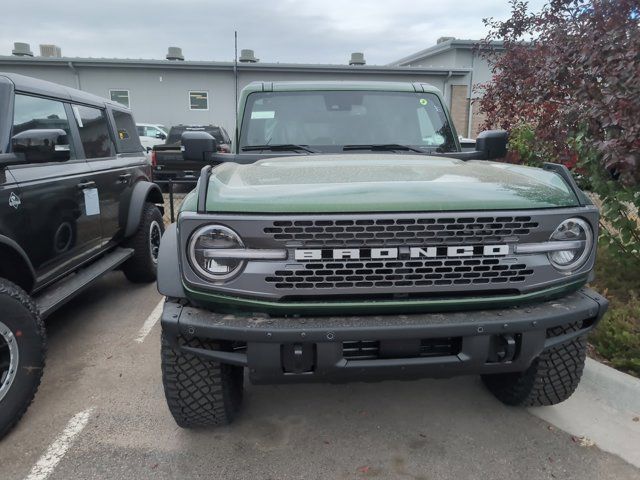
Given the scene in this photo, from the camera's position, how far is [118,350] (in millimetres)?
3908

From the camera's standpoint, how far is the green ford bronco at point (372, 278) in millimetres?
2119

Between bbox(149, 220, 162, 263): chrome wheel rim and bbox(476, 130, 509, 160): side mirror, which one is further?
bbox(149, 220, 162, 263): chrome wheel rim

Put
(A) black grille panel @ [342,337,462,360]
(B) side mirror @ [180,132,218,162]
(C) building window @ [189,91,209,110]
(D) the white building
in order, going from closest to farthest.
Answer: (A) black grille panel @ [342,337,462,360] < (B) side mirror @ [180,132,218,162] < (D) the white building < (C) building window @ [189,91,209,110]

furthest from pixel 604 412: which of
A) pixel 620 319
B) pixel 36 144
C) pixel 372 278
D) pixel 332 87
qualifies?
pixel 36 144

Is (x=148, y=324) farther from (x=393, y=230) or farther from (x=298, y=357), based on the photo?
(x=393, y=230)

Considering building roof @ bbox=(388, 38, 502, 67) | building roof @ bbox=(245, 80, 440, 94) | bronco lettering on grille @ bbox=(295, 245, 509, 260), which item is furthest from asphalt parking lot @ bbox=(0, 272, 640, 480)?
building roof @ bbox=(388, 38, 502, 67)

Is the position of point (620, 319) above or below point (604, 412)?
above

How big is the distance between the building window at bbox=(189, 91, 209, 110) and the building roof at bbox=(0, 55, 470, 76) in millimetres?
1142

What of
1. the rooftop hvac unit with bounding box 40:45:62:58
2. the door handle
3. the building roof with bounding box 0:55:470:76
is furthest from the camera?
the rooftop hvac unit with bounding box 40:45:62:58

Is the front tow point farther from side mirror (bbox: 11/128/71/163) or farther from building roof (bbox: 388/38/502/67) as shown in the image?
building roof (bbox: 388/38/502/67)

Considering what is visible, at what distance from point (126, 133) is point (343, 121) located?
2899 mm

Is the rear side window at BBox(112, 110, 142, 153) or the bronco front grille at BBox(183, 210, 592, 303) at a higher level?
the rear side window at BBox(112, 110, 142, 153)

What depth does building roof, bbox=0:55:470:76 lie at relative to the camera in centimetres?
2188

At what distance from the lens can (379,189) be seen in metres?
2.24
